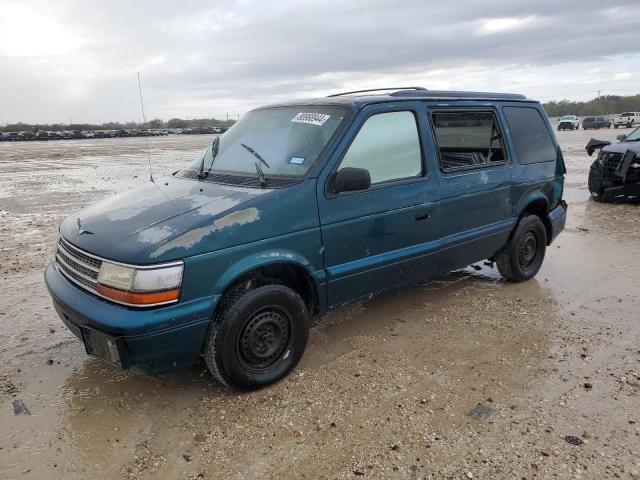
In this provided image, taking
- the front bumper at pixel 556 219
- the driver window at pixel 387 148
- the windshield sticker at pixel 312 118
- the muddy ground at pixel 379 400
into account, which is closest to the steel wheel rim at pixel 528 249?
the front bumper at pixel 556 219

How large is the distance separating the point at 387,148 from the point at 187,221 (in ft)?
5.78

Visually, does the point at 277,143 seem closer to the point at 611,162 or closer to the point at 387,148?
the point at 387,148

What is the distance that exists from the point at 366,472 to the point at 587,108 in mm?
103479

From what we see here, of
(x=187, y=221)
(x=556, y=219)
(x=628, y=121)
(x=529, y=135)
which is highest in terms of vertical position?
(x=529, y=135)

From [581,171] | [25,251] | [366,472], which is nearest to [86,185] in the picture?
[25,251]

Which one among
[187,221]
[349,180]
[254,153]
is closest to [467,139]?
[349,180]

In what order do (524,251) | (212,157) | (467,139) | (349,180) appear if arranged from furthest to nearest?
(524,251)
(467,139)
(212,157)
(349,180)

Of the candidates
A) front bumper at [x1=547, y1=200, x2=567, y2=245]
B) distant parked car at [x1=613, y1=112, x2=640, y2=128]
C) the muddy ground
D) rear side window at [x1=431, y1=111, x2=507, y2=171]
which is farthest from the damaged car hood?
distant parked car at [x1=613, y1=112, x2=640, y2=128]

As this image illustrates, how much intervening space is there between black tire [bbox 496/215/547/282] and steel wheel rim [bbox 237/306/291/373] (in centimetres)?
294

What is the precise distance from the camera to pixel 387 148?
160 inches

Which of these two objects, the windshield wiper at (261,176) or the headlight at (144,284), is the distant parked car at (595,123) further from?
the headlight at (144,284)

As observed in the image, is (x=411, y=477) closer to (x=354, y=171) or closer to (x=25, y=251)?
(x=354, y=171)

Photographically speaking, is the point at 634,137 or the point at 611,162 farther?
the point at 634,137

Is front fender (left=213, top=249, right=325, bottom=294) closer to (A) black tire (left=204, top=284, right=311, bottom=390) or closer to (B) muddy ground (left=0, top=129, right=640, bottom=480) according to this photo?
(A) black tire (left=204, top=284, right=311, bottom=390)
